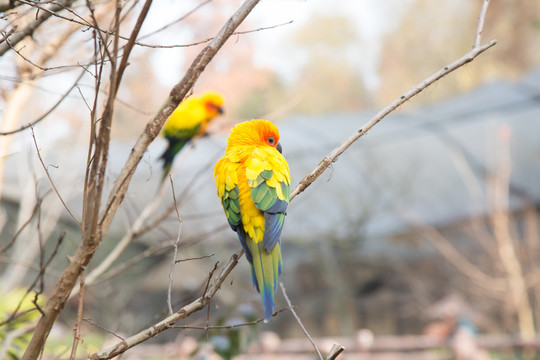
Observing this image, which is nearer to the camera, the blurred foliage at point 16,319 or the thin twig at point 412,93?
the thin twig at point 412,93

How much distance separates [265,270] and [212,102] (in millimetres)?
1968

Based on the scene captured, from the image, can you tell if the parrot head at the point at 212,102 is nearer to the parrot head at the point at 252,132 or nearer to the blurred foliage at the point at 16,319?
the blurred foliage at the point at 16,319

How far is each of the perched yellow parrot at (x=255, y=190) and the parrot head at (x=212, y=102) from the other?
1675 millimetres

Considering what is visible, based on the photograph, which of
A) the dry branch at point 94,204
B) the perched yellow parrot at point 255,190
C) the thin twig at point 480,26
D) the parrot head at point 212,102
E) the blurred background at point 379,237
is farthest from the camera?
the blurred background at point 379,237

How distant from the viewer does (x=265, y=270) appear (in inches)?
38.4

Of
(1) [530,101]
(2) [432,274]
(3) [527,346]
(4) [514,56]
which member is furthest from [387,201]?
(4) [514,56]

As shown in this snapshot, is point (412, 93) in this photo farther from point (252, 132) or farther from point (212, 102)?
point (212, 102)

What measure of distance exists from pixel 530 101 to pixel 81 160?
23.3 feet

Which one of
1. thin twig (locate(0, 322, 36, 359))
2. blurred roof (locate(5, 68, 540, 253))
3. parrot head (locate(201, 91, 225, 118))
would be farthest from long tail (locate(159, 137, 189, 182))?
blurred roof (locate(5, 68, 540, 253))

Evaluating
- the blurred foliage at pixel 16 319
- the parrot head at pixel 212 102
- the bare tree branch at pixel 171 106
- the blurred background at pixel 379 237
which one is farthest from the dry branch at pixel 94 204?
the blurred background at pixel 379 237

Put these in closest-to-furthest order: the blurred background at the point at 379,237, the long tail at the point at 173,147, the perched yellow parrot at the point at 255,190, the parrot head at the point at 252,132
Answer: the perched yellow parrot at the point at 255,190 < the parrot head at the point at 252,132 < the long tail at the point at 173,147 < the blurred background at the point at 379,237

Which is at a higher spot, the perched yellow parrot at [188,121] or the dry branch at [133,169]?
the perched yellow parrot at [188,121]

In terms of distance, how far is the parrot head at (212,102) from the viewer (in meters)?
2.79

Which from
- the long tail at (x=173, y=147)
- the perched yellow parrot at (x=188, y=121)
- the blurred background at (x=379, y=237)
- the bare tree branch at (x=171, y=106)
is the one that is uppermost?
the blurred background at (x=379, y=237)
